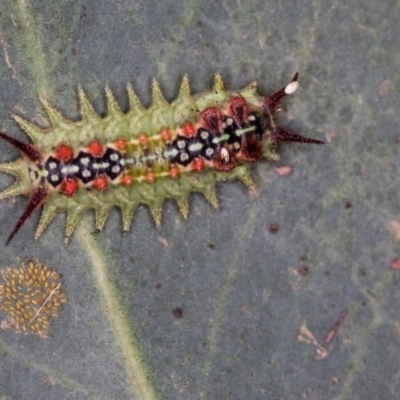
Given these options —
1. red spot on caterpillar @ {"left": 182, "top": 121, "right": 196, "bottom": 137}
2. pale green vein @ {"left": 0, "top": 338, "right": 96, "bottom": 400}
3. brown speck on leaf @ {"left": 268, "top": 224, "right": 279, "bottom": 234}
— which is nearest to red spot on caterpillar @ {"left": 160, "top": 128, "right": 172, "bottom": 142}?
red spot on caterpillar @ {"left": 182, "top": 121, "right": 196, "bottom": 137}

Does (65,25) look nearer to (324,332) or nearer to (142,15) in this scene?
(142,15)

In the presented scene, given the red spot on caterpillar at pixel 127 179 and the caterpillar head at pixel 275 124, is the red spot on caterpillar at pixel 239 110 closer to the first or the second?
the caterpillar head at pixel 275 124

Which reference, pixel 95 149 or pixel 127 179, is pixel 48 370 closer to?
pixel 127 179

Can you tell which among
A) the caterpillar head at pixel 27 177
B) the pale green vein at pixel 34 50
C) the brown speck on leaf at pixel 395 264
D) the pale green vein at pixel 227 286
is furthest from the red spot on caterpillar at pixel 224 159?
the brown speck on leaf at pixel 395 264

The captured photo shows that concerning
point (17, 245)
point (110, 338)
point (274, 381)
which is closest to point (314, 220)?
point (274, 381)

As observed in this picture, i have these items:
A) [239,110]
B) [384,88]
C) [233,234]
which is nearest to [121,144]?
[239,110]

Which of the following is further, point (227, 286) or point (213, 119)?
point (227, 286)
